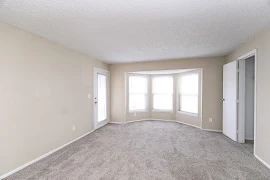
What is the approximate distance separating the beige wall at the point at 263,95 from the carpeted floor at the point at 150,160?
0.30 meters

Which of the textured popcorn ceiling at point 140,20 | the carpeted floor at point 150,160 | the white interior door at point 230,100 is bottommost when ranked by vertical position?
the carpeted floor at point 150,160

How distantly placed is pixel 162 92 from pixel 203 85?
184cm

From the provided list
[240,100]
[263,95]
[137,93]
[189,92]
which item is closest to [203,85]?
[189,92]

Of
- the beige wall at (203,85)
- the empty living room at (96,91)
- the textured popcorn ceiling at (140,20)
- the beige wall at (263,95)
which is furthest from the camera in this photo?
the beige wall at (203,85)

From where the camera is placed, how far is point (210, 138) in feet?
12.4

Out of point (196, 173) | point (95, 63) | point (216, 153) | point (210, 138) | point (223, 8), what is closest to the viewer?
point (223, 8)

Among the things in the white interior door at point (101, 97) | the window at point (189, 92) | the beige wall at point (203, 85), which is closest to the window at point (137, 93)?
the beige wall at point (203, 85)

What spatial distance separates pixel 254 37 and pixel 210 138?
8.53 feet

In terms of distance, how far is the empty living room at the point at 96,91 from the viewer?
1933 millimetres

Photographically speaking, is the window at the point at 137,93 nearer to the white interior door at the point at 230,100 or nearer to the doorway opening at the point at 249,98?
the white interior door at the point at 230,100

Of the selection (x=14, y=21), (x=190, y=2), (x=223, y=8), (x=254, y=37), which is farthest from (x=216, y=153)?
(x=14, y=21)

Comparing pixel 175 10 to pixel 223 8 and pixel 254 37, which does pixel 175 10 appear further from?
pixel 254 37

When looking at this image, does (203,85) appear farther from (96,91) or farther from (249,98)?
(96,91)

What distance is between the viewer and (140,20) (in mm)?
2068
